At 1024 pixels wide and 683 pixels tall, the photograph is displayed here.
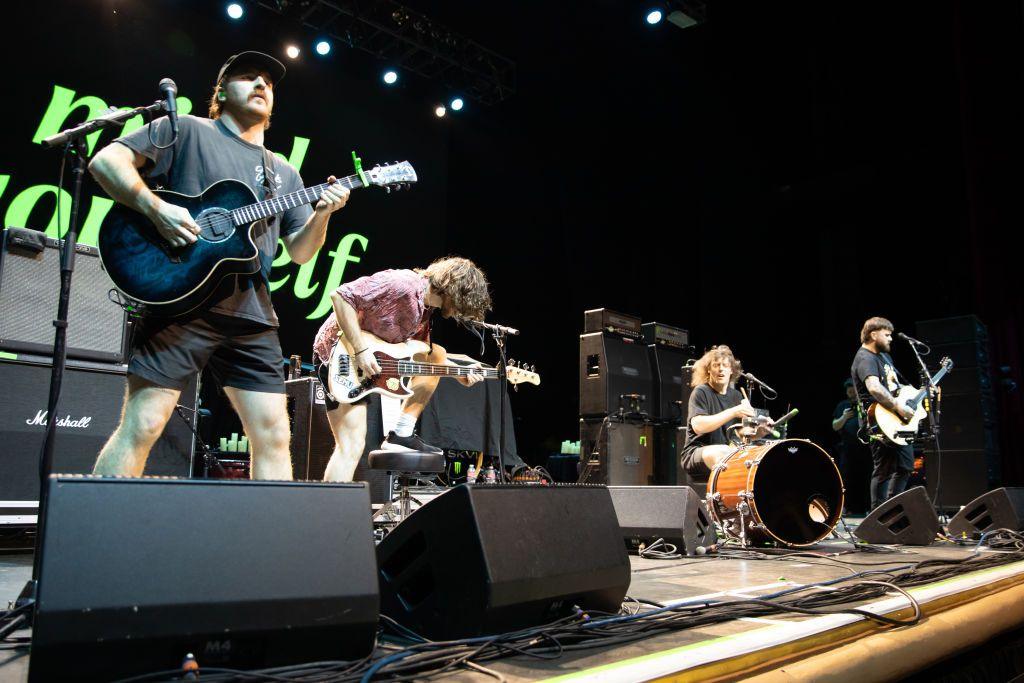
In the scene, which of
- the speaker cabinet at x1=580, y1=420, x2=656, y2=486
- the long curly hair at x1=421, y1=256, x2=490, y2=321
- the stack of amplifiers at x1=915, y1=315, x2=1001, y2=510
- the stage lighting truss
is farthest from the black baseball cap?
the stack of amplifiers at x1=915, y1=315, x2=1001, y2=510

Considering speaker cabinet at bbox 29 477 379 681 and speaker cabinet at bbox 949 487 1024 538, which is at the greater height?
speaker cabinet at bbox 29 477 379 681

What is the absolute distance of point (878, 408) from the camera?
6449 millimetres

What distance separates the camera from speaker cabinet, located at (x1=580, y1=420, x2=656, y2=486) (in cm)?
769

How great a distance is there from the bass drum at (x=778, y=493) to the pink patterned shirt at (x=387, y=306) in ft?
7.06

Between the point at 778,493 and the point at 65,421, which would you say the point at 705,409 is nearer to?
the point at 778,493

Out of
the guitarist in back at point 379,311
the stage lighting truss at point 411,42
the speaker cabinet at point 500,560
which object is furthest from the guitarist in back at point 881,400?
the stage lighting truss at point 411,42

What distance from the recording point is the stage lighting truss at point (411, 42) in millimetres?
9508

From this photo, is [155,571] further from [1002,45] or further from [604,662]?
[1002,45]

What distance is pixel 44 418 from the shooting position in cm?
397

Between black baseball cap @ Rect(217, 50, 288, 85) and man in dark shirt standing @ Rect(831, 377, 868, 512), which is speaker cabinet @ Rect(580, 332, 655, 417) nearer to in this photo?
man in dark shirt standing @ Rect(831, 377, 868, 512)

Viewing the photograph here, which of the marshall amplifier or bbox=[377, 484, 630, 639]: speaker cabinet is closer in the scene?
bbox=[377, 484, 630, 639]: speaker cabinet

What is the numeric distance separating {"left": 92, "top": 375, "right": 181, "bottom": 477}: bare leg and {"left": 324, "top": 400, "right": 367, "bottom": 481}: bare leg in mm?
1694

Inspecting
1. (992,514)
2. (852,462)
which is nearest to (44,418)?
(992,514)

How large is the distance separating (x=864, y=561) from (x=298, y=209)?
10.4 feet
